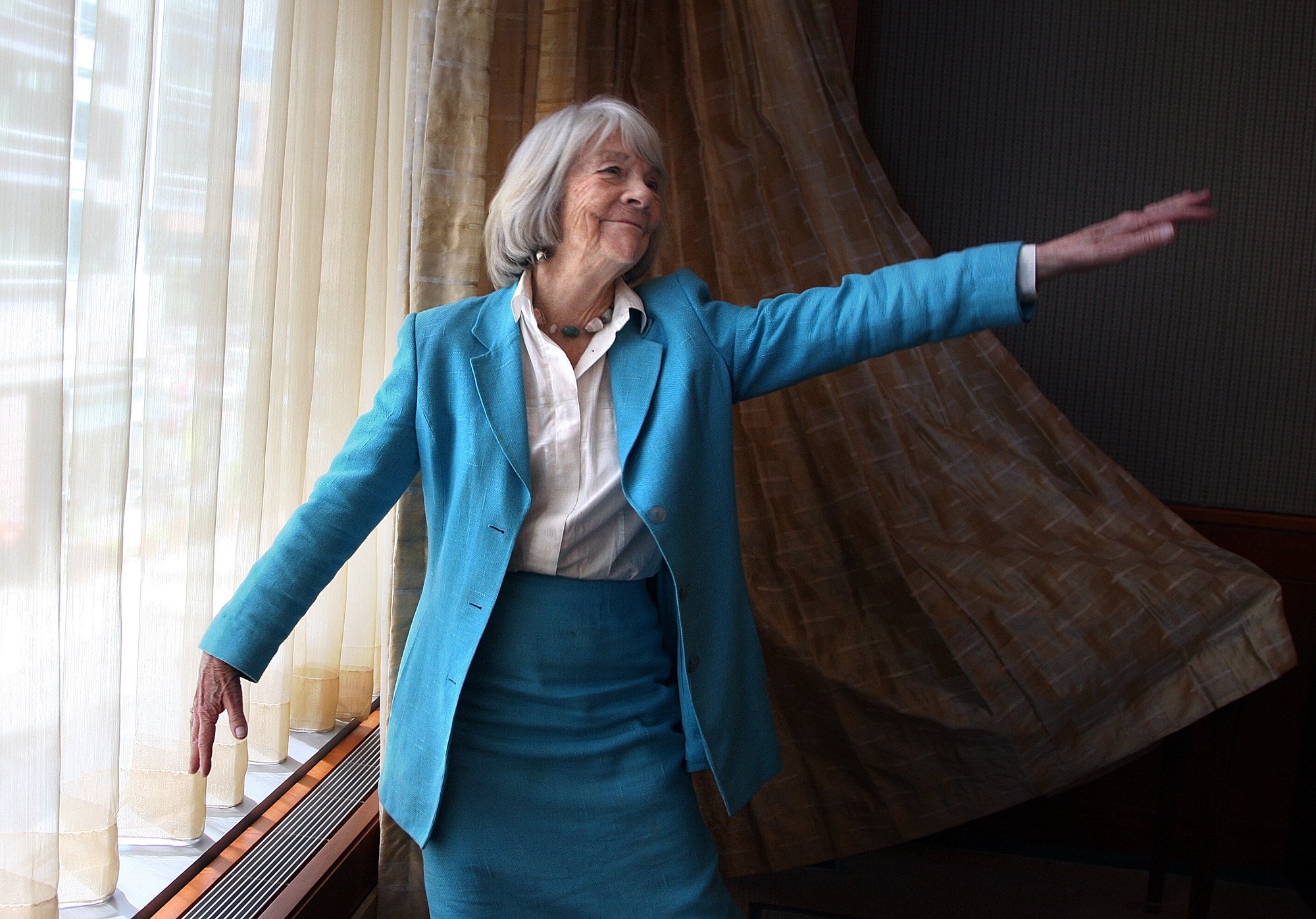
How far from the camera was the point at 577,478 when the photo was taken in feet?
4.20

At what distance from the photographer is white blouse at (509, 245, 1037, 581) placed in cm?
127

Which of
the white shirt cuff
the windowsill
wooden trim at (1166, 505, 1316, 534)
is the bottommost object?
the windowsill

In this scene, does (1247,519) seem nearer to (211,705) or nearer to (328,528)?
(328,528)

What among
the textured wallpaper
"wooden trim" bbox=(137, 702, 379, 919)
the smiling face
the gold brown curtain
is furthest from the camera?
the textured wallpaper

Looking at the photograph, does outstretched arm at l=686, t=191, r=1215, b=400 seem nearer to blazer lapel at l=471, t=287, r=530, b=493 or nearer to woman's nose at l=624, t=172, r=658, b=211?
woman's nose at l=624, t=172, r=658, b=211

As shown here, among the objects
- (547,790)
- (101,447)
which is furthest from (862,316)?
(101,447)

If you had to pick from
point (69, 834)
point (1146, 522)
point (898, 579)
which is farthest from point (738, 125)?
point (69, 834)

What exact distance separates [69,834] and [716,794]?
1.13 metres

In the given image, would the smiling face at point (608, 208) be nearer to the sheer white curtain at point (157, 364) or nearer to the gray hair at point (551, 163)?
the gray hair at point (551, 163)

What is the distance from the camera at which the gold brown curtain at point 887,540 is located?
6.30 feet

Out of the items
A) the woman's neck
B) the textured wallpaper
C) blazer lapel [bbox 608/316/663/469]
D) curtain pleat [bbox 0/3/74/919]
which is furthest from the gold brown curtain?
curtain pleat [bbox 0/3/74/919]

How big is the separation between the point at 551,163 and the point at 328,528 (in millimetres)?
539

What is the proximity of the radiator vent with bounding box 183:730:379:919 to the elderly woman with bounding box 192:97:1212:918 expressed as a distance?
1.31 ft

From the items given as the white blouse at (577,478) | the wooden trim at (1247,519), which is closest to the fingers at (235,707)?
the white blouse at (577,478)
